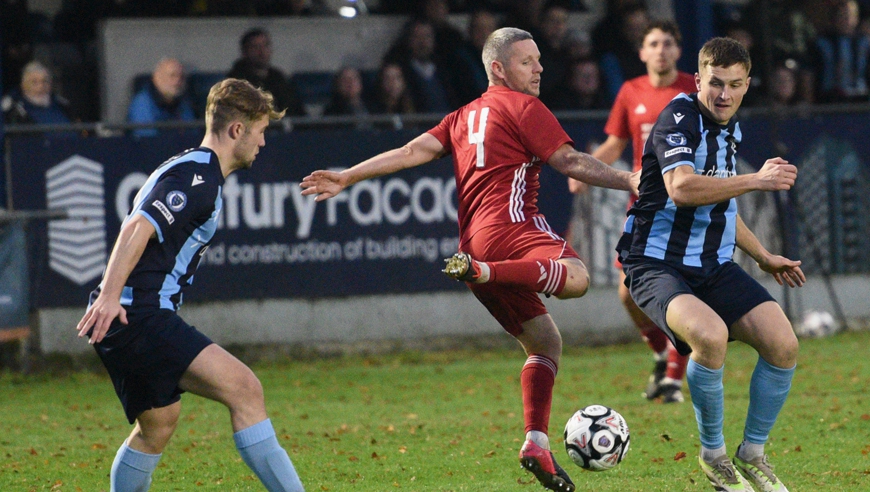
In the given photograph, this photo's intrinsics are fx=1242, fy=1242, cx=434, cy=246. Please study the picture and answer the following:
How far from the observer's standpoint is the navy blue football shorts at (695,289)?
595 cm

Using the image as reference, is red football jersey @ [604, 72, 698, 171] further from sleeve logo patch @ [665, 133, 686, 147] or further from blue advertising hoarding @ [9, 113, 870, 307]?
sleeve logo patch @ [665, 133, 686, 147]

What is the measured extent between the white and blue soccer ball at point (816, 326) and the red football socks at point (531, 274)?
26.4 feet

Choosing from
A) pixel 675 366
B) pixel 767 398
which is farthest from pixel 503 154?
pixel 675 366

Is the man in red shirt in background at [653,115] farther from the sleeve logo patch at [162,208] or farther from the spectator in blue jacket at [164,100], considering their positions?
the spectator in blue jacket at [164,100]

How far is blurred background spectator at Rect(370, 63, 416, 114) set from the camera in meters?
13.5

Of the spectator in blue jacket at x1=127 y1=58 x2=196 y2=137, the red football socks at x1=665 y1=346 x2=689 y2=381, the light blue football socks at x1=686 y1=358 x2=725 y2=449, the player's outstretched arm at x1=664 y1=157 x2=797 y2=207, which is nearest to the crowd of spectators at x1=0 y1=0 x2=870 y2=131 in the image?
the spectator in blue jacket at x1=127 y1=58 x2=196 y2=137

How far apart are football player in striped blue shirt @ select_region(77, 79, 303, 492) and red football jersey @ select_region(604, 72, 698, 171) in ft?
15.8

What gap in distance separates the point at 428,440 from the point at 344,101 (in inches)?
246

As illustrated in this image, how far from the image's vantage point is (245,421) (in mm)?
5113

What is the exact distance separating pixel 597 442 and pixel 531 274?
2.98 ft

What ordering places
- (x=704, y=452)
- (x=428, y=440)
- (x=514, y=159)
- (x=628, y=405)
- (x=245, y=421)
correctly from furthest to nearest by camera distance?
(x=628, y=405) → (x=428, y=440) → (x=514, y=159) → (x=704, y=452) → (x=245, y=421)

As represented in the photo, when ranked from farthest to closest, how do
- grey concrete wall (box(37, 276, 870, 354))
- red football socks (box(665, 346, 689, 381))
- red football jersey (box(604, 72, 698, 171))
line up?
grey concrete wall (box(37, 276, 870, 354)), red football jersey (box(604, 72, 698, 171)), red football socks (box(665, 346, 689, 381))

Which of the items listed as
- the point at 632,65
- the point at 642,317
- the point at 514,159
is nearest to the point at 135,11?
the point at 632,65

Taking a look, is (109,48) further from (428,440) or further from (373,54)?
(428,440)
